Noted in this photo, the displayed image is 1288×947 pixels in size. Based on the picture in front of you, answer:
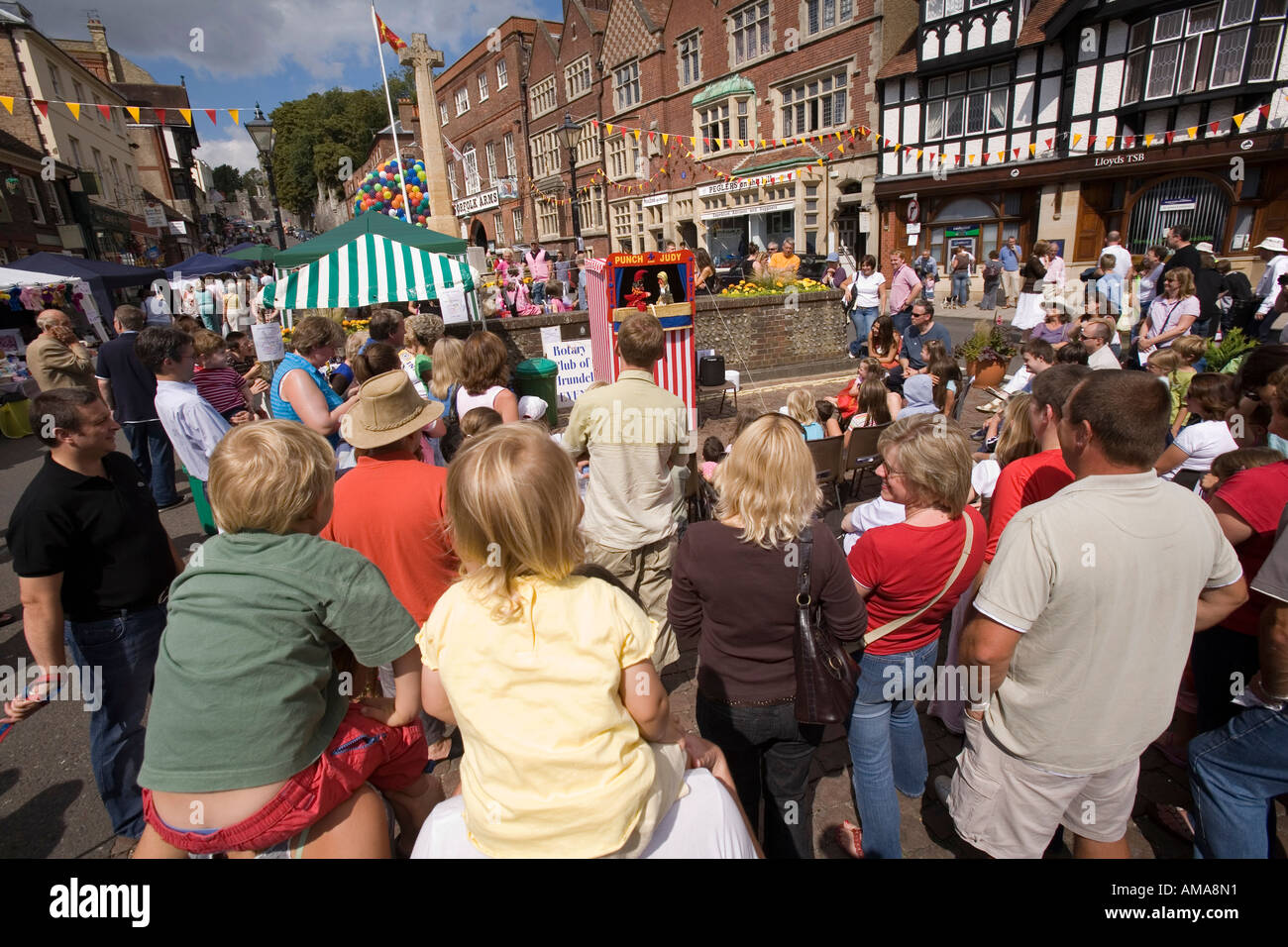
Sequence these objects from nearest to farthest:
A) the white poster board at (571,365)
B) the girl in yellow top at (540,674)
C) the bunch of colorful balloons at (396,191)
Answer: the girl in yellow top at (540,674) < the white poster board at (571,365) < the bunch of colorful balloons at (396,191)

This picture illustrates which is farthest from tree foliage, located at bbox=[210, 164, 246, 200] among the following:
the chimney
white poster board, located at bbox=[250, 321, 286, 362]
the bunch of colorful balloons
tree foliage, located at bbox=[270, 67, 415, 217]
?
white poster board, located at bbox=[250, 321, 286, 362]

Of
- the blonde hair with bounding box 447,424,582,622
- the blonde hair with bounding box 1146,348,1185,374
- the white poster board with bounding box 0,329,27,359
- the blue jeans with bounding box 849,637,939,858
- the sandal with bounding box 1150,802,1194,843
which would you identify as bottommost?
the sandal with bounding box 1150,802,1194,843

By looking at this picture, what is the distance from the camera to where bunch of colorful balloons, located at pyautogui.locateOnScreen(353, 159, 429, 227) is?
14.7 m

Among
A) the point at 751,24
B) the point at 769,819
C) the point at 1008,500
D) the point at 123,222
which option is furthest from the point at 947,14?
the point at 123,222

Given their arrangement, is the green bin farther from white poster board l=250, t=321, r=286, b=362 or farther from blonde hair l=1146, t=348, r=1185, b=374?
blonde hair l=1146, t=348, r=1185, b=374

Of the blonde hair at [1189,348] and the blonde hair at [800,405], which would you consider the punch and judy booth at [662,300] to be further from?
the blonde hair at [1189,348]

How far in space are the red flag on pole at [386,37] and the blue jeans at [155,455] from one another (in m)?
8.78

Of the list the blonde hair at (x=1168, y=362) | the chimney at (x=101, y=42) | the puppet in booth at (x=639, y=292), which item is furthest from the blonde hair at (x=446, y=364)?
the chimney at (x=101, y=42)

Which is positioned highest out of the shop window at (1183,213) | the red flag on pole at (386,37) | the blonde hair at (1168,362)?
the red flag on pole at (386,37)

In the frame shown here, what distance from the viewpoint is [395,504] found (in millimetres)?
2539

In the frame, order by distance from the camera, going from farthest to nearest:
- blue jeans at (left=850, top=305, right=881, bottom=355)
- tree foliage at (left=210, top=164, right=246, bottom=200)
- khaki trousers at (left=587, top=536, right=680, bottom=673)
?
tree foliage at (left=210, top=164, right=246, bottom=200)
blue jeans at (left=850, top=305, right=881, bottom=355)
khaki trousers at (left=587, top=536, right=680, bottom=673)

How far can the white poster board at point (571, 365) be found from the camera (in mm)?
8844

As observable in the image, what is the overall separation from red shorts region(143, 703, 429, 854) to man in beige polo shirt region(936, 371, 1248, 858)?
1787 millimetres
